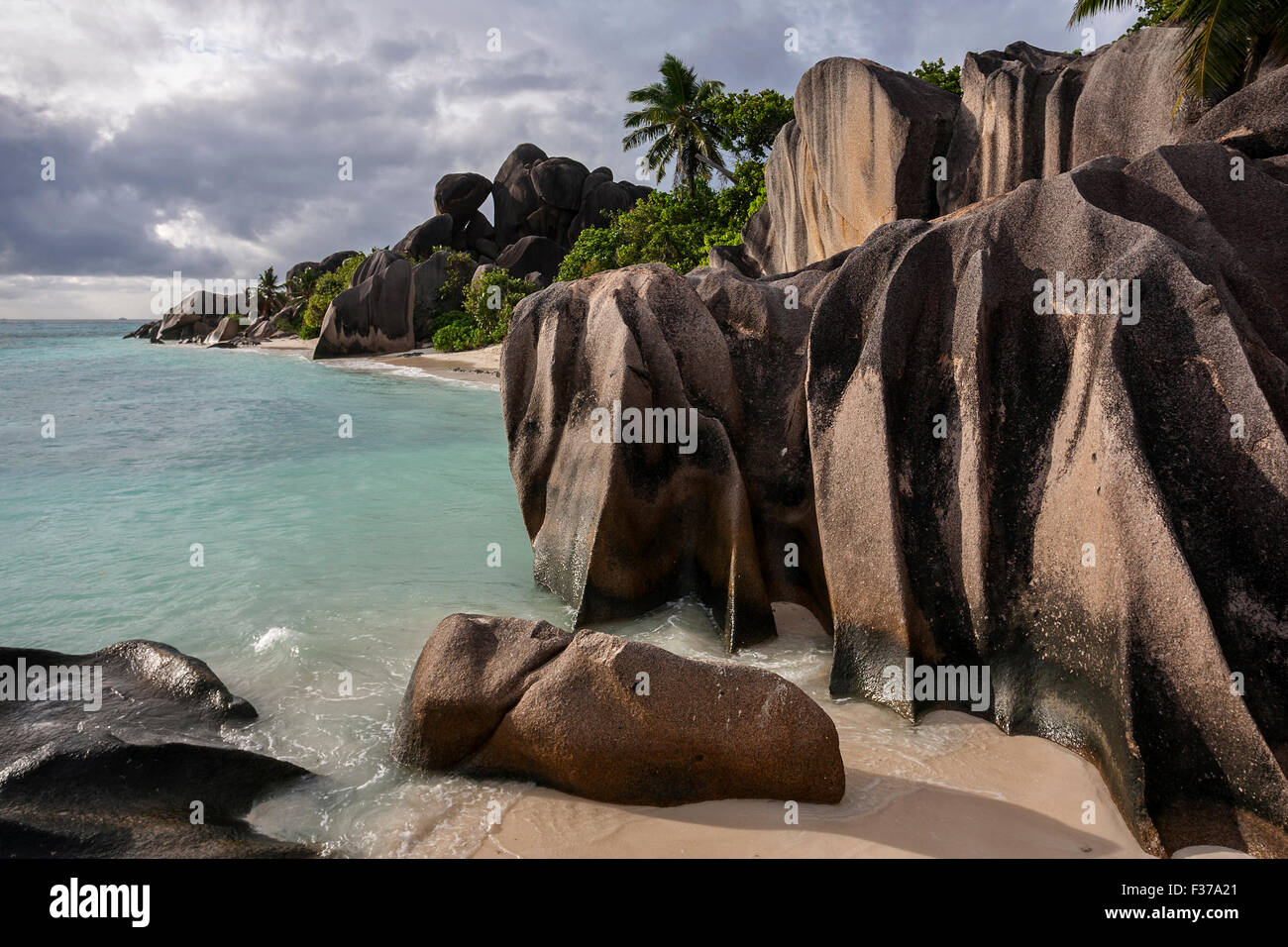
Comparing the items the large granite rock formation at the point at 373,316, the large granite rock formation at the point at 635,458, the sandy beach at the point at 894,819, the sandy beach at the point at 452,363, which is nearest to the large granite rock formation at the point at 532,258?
the large granite rock formation at the point at 373,316

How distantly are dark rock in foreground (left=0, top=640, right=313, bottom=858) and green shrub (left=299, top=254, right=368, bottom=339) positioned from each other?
40.3 meters

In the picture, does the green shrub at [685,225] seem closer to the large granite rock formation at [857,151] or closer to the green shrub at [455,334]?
the large granite rock formation at [857,151]

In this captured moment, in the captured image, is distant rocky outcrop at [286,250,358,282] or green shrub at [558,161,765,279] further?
distant rocky outcrop at [286,250,358,282]

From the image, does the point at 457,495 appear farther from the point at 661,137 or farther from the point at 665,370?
the point at 661,137

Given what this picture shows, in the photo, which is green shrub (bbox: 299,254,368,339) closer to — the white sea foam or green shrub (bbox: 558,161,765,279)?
Answer: green shrub (bbox: 558,161,765,279)

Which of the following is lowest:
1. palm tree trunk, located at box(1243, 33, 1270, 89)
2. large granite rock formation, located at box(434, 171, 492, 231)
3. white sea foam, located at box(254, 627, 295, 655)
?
white sea foam, located at box(254, 627, 295, 655)

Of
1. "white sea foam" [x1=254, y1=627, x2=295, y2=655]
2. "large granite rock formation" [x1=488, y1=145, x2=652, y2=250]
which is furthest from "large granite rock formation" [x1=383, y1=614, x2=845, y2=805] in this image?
"large granite rock formation" [x1=488, y1=145, x2=652, y2=250]

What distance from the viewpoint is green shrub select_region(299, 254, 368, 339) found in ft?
140

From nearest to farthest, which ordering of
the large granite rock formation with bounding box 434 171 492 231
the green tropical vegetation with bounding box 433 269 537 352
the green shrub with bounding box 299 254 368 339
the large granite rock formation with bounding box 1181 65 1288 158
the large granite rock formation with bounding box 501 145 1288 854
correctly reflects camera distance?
the large granite rock formation with bounding box 501 145 1288 854 → the large granite rock formation with bounding box 1181 65 1288 158 → the green tropical vegetation with bounding box 433 269 537 352 → the green shrub with bounding box 299 254 368 339 → the large granite rock formation with bounding box 434 171 492 231

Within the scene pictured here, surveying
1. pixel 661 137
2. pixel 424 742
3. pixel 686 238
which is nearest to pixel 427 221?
pixel 661 137

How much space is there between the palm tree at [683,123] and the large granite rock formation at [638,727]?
89.5 ft

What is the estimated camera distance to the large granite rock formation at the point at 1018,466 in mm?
3539

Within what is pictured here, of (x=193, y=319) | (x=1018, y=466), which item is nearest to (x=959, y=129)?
(x=1018, y=466)
